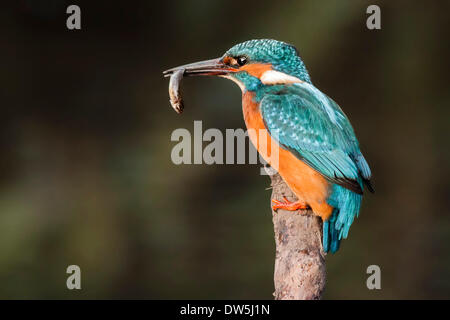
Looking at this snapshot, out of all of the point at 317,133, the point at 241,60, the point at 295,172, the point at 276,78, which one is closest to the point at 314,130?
the point at 317,133

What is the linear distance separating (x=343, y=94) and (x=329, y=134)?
69.3 inches

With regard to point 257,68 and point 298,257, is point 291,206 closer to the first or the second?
point 298,257

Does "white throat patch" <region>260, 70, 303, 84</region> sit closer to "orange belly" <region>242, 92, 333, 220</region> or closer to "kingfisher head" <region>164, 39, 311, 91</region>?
"kingfisher head" <region>164, 39, 311, 91</region>

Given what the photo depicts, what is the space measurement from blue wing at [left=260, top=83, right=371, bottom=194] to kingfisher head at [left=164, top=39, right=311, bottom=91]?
7cm

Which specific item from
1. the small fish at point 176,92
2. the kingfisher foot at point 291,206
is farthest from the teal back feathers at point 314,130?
the small fish at point 176,92

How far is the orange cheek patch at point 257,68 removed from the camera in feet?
8.28

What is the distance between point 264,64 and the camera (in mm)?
2523

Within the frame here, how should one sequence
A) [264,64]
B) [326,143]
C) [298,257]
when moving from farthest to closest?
[264,64]
[326,143]
[298,257]

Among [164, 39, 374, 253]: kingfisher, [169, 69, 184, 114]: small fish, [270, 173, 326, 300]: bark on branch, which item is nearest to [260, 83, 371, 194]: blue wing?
[164, 39, 374, 253]: kingfisher

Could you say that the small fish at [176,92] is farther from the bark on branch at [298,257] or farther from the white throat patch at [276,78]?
the bark on branch at [298,257]

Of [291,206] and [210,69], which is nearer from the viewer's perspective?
[291,206]

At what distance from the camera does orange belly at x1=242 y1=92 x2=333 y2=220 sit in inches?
92.5

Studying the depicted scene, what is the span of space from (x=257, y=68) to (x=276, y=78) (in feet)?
0.27

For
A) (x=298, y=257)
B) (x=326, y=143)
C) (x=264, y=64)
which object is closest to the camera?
(x=298, y=257)
